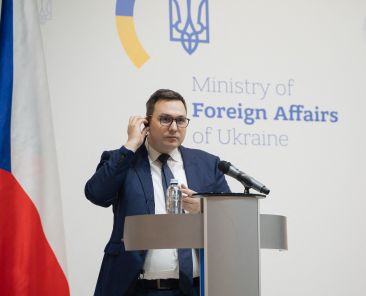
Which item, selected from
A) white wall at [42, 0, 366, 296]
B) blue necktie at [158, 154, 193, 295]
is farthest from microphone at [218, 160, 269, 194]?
white wall at [42, 0, 366, 296]

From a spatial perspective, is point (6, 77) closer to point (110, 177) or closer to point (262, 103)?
point (110, 177)

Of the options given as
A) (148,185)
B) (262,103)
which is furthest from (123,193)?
(262,103)

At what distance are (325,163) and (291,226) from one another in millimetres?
504

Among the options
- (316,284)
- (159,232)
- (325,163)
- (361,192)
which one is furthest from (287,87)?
(159,232)

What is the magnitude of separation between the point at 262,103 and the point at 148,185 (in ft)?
4.76

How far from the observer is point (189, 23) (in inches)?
161

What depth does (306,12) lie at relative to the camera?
4410mm

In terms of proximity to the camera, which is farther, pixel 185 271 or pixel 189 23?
pixel 189 23

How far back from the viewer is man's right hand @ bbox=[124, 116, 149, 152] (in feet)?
9.75

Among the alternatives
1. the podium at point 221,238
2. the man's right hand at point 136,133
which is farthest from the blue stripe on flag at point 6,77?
the man's right hand at point 136,133

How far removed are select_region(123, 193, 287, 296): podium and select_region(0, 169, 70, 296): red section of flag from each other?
0.40m

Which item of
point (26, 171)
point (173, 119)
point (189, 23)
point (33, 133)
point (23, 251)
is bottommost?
point (23, 251)

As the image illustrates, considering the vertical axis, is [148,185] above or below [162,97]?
below

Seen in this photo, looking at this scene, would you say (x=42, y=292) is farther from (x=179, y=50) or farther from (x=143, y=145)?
(x=179, y=50)
